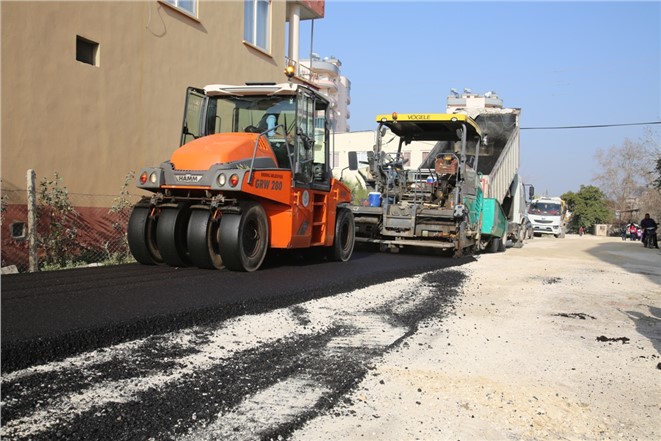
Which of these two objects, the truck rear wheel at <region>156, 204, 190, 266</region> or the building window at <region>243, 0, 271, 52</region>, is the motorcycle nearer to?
the building window at <region>243, 0, 271, 52</region>

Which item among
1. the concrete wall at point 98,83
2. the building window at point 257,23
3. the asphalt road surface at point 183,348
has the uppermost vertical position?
the building window at point 257,23

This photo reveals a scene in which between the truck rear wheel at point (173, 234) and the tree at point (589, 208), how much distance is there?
172 feet

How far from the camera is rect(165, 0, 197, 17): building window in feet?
37.7

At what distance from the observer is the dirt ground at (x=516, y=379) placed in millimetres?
3010

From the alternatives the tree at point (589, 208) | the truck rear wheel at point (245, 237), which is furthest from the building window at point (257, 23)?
the tree at point (589, 208)

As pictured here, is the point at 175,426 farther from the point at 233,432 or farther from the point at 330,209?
the point at 330,209

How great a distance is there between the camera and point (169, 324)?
4480mm

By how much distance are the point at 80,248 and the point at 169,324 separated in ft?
16.1

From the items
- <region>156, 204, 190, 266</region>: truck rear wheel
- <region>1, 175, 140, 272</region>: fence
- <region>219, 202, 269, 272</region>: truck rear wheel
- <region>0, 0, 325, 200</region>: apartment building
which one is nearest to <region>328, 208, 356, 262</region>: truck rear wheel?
<region>219, 202, 269, 272</region>: truck rear wheel

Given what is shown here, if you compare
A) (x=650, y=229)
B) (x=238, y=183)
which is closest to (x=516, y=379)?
(x=238, y=183)

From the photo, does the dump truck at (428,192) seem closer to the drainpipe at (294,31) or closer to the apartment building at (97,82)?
the apartment building at (97,82)

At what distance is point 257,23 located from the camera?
1510cm

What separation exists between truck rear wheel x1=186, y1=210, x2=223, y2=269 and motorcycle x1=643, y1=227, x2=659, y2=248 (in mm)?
22091

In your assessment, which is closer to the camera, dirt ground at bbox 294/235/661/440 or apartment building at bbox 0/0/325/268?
dirt ground at bbox 294/235/661/440
